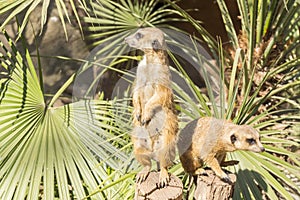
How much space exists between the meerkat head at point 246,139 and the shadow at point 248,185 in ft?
1.51

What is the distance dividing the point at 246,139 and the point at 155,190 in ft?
1.21

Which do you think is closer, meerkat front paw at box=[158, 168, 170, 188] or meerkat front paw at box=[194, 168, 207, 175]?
meerkat front paw at box=[158, 168, 170, 188]

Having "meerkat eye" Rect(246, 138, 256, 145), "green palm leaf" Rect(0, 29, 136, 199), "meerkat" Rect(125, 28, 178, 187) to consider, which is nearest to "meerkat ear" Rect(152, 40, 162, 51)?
"meerkat" Rect(125, 28, 178, 187)

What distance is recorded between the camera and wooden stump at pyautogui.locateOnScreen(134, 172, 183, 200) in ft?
6.20

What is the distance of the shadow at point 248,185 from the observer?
2396 millimetres

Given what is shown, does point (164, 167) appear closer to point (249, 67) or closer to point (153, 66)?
point (153, 66)

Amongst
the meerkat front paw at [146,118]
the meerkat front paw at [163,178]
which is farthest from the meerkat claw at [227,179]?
the meerkat front paw at [146,118]

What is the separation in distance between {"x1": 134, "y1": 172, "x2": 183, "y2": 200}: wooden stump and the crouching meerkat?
0.16 meters

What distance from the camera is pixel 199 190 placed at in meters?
2.05

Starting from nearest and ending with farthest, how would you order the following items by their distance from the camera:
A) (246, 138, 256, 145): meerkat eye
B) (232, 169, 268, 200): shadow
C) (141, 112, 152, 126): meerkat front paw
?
(141, 112, 152, 126): meerkat front paw, (246, 138, 256, 145): meerkat eye, (232, 169, 268, 200): shadow

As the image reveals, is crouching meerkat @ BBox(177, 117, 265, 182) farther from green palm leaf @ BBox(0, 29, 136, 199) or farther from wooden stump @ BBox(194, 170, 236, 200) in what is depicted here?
green palm leaf @ BBox(0, 29, 136, 199)

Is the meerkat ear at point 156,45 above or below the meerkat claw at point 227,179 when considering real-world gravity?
above

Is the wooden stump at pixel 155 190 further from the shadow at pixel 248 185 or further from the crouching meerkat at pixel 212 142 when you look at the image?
the shadow at pixel 248 185

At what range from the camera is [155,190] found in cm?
191
